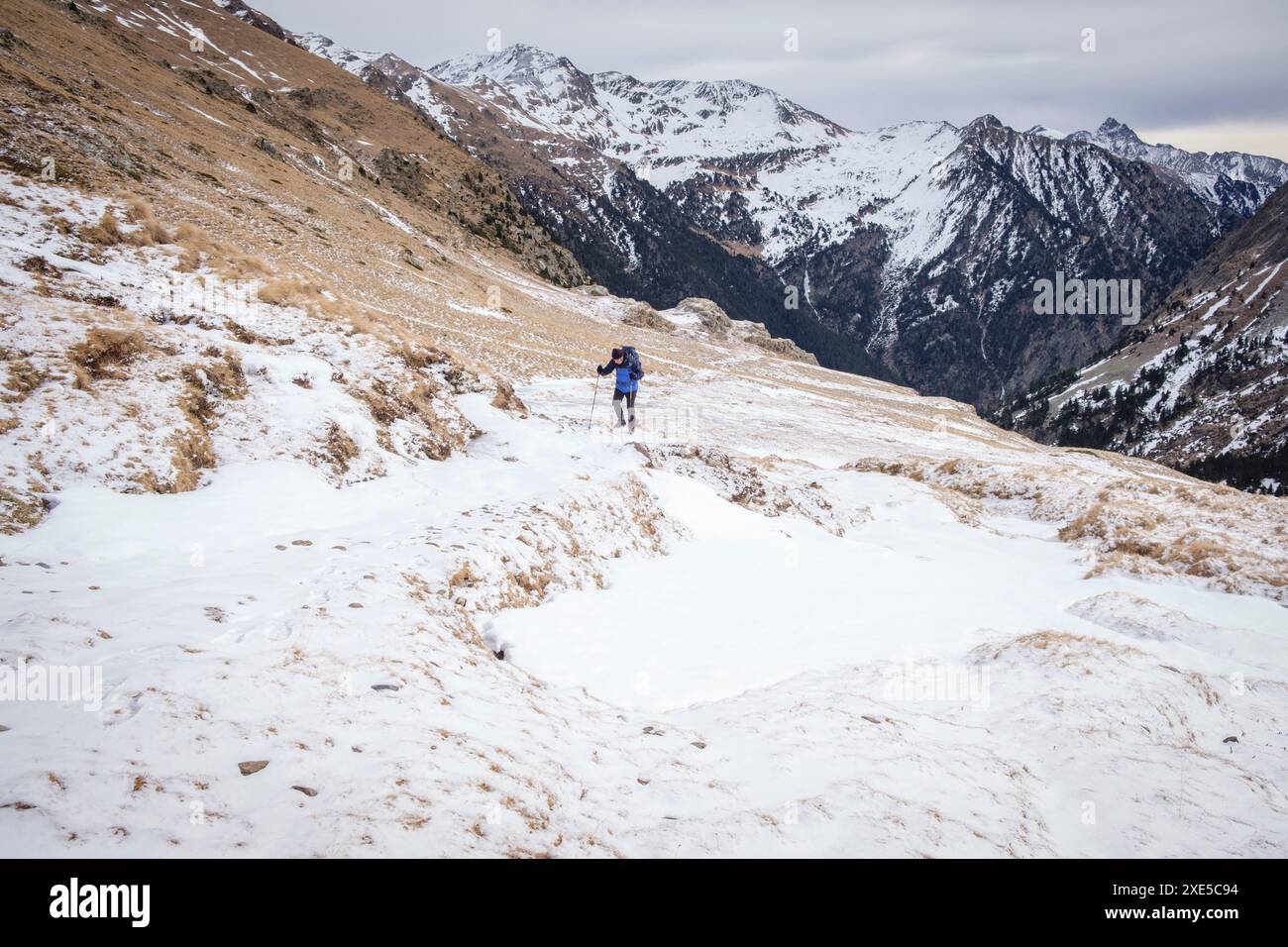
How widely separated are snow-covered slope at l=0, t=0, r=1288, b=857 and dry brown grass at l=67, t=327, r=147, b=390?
0.07 metres

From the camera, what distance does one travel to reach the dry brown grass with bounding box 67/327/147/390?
32.8ft

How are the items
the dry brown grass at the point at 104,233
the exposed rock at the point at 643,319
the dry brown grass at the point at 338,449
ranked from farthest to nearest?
the exposed rock at the point at 643,319 → the dry brown grass at the point at 104,233 → the dry brown grass at the point at 338,449

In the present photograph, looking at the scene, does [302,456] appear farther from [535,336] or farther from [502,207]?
[502,207]

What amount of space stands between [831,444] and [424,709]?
124 ft

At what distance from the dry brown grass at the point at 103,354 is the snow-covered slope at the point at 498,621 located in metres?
0.07

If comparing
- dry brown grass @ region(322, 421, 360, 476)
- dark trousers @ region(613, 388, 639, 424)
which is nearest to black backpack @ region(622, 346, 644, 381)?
dark trousers @ region(613, 388, 639, 424)

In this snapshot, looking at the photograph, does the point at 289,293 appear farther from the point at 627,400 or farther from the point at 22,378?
the point at 627,400

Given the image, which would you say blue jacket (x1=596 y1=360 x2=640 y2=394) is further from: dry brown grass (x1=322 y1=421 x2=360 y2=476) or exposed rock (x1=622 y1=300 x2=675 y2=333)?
exposed rock (x1=622 y1=300 x2=675 y2=333)

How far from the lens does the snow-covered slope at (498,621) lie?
14.9 feet

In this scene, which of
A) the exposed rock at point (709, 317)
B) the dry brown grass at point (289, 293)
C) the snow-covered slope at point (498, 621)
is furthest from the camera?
the exposed rock at point (709, 317)

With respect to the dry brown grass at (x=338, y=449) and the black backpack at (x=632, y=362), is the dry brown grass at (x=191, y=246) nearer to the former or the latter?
the dry brown grass at (x=338, y=449)

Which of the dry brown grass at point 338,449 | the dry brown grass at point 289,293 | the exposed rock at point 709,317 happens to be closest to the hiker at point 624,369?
the dry brown grass at point 289,293

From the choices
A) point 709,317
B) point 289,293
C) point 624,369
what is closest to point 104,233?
point 289,293

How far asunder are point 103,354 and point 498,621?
822 cm
